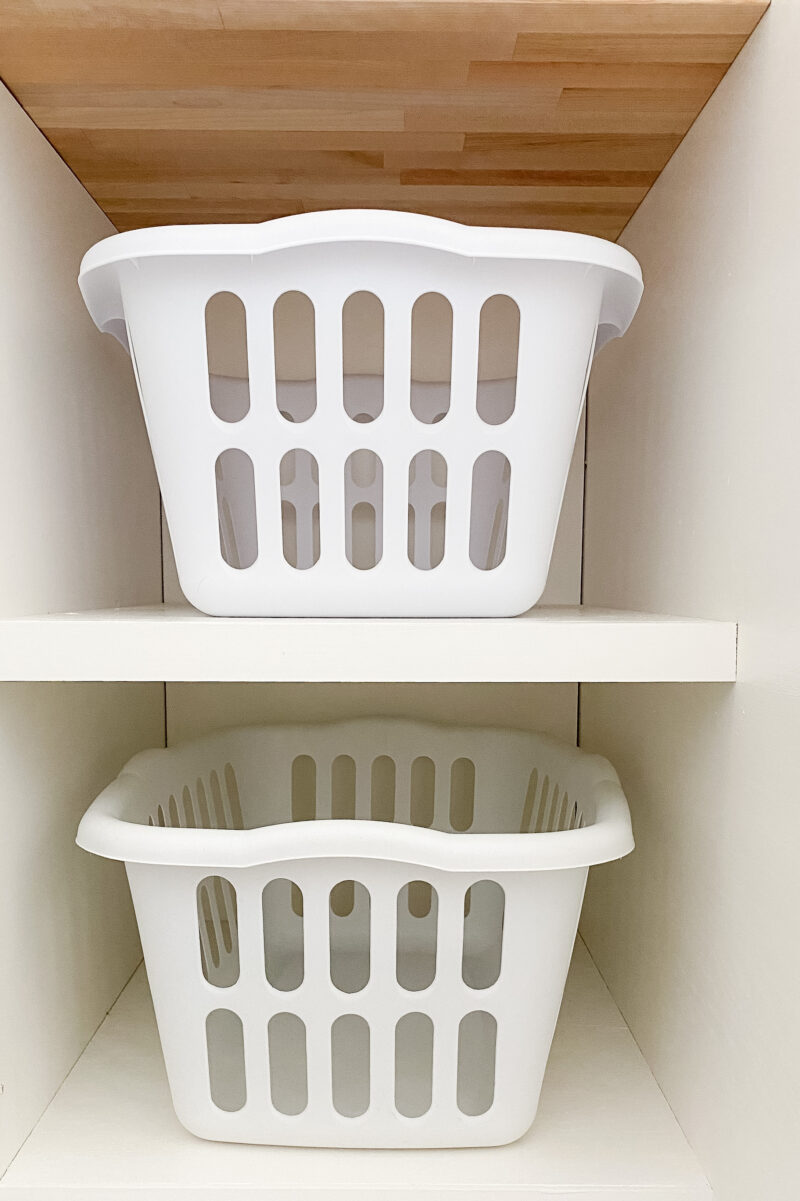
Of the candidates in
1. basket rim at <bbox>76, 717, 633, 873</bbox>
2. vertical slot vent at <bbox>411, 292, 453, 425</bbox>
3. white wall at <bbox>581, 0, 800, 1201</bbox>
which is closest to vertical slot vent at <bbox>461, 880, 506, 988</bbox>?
white wall at <bbox>581, 0, 800, 1201</bbox>

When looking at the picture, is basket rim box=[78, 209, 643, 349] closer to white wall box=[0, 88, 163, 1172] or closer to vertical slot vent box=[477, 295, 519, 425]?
white wall box=[0, 88, 163, 1172]

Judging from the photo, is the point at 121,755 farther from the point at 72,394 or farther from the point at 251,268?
the point at 251,268

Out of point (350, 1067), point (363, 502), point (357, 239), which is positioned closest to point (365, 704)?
point (363, 502)

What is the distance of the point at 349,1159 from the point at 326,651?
1.27 ft

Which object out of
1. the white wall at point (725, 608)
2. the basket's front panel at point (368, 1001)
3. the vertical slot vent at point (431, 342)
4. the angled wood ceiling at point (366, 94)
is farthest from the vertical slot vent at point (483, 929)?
the angled wood ceiling at point (366, 94)

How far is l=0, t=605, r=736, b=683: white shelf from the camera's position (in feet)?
1.89

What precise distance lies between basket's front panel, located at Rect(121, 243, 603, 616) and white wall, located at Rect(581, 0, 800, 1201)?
11 cm

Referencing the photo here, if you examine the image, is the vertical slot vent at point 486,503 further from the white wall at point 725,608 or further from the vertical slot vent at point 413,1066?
the vertical slot vent at point 413,1066

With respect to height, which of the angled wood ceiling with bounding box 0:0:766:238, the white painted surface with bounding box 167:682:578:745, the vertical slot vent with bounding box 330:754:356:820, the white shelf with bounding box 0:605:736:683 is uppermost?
the angled wood ceiling with bounding box 0:0:766:238

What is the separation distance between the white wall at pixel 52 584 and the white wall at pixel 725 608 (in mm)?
497

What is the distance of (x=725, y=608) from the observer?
61 centimetres

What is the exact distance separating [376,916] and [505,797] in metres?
0.41

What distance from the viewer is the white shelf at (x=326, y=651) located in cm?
58

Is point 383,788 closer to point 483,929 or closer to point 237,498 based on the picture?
point 483,929
